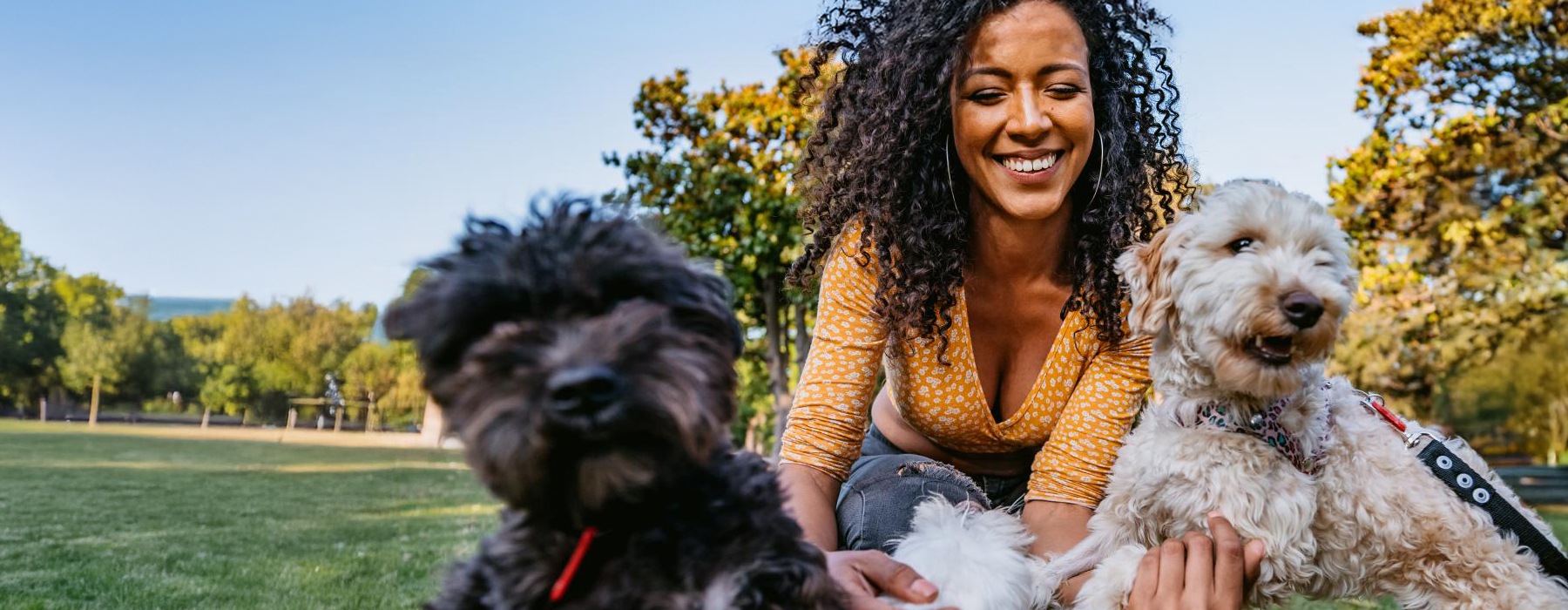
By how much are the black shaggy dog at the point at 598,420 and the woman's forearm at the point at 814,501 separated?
1254 millimetres

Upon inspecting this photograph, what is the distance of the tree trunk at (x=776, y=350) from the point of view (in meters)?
16.0

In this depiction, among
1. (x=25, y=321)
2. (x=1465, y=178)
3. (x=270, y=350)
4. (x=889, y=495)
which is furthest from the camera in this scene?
(x=270, y=350)

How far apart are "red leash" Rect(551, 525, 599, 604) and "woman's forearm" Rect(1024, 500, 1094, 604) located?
6.59ft

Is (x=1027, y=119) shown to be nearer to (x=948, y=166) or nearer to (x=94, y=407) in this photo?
(x=948, y=166)


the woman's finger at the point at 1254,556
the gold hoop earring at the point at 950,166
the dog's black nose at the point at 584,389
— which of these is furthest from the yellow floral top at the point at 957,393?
the dog's black nose at the point at 584,389

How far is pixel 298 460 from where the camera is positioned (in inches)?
1308

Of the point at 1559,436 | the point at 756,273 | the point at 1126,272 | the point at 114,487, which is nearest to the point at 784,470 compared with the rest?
the point at 1126,272

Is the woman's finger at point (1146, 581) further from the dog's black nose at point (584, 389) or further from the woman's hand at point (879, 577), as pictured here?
the dog's black nose at point (584, 389)

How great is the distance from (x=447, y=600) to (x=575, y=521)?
1.26 ft

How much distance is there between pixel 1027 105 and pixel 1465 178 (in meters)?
14.8

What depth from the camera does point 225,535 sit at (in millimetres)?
11016

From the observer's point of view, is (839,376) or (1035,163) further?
(839,376)

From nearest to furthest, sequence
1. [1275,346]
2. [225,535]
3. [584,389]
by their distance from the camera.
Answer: [584,389]
[1275,346]
[225,535]

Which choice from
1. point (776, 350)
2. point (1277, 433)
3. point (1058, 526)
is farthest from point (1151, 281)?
point (776, 350)
